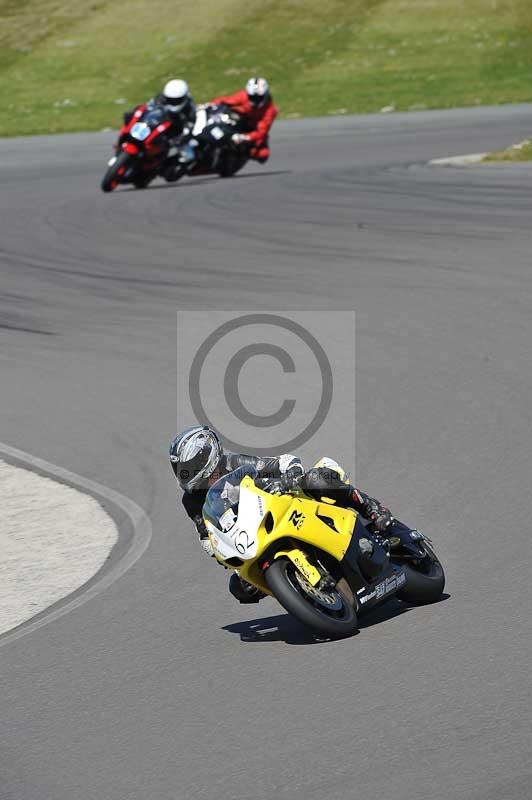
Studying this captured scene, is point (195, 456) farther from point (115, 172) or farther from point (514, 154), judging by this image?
point (514, 154)

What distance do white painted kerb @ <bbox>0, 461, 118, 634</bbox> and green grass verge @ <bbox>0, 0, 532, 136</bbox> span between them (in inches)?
1075

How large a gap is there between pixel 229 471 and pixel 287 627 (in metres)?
0.85

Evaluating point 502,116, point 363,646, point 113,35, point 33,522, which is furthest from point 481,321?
point 113,35

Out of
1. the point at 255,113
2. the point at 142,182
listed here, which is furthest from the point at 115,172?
the point at 255,113

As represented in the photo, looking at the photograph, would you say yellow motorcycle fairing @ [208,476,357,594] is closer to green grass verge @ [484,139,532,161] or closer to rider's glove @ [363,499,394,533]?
rider's glove @ [363,499,394,533]

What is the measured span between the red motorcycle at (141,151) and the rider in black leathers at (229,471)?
16137 mm

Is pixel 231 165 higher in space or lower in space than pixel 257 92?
lower

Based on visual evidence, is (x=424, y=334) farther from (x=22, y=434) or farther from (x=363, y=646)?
(x=363, y=646)

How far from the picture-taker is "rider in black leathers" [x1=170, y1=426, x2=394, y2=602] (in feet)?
23.5

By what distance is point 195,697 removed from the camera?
21.1 feet

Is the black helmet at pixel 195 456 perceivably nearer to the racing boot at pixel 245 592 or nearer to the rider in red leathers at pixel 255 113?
the racing boot at pixel 245 592

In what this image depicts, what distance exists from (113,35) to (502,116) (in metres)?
19.8

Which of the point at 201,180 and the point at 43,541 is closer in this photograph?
the point at 43,541

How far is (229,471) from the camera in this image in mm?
7289
